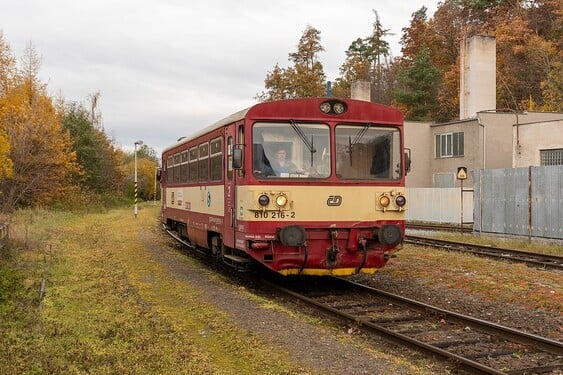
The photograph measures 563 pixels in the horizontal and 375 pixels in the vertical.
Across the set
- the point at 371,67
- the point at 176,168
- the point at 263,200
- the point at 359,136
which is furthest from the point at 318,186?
the point at 371,67

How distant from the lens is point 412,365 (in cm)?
622

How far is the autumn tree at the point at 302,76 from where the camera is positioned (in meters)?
48.4

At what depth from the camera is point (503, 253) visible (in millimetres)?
15945

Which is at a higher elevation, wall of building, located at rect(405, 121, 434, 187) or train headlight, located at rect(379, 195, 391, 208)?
wall of building, located at rect(405, 121, 434, 187)

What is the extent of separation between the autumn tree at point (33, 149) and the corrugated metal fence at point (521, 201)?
1670 centimetres

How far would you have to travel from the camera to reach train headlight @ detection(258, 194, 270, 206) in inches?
369

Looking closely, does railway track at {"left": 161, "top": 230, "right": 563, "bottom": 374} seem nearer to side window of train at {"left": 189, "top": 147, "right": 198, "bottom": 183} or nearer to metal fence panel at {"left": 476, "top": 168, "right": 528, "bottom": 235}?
side window of train at {"left": 189, "top": 147, "right": 198, "bottom": 183}

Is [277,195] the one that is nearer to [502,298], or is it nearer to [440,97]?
[502,298]

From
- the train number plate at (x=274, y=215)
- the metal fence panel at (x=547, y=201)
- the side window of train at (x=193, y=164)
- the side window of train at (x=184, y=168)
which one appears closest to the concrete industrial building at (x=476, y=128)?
the metal fence panel at (x=547, y=201)

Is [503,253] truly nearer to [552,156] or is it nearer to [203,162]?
[203,162]

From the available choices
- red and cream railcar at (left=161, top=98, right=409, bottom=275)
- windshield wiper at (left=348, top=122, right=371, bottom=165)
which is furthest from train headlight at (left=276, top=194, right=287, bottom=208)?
windshield wiper at (left=348, top=122, right=371, bottom=165)

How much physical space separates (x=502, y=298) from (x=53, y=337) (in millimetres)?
6918

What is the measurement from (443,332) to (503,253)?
907 centimetres

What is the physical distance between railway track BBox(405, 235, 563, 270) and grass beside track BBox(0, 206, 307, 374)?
8021 mm
